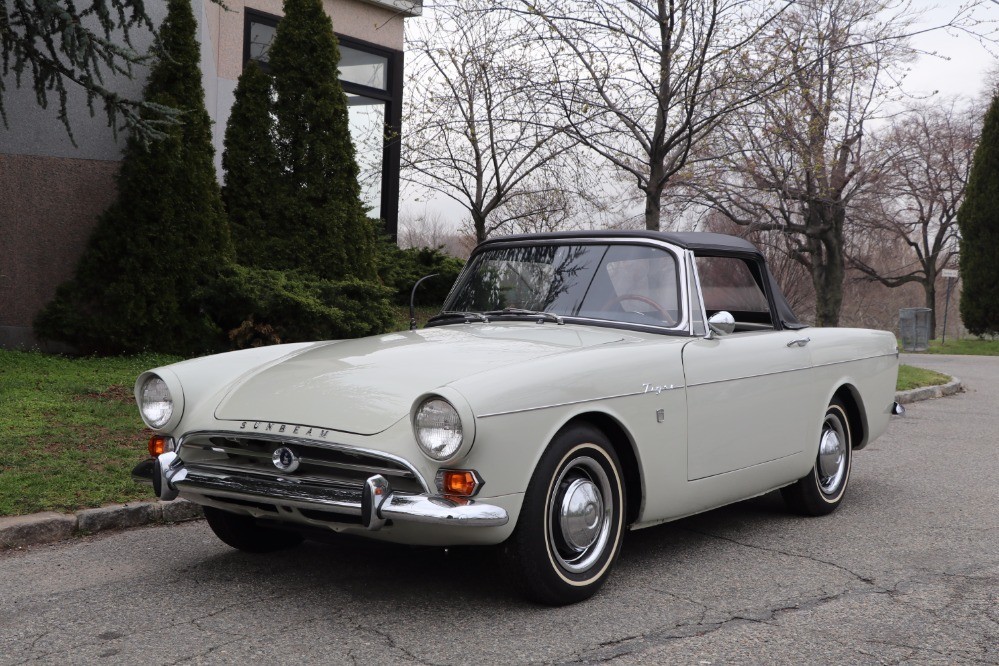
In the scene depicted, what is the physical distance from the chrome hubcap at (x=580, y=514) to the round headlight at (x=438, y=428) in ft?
1.76

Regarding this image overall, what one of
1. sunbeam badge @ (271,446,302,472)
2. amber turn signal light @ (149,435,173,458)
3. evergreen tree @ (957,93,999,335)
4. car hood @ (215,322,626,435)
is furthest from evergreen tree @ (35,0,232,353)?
evergreen tree @ (957,93,999,335)

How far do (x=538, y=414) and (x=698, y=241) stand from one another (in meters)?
1.97

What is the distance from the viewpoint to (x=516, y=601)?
13.1ft

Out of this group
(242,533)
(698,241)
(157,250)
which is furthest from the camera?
(157,250)

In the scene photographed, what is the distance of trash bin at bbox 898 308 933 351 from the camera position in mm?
26438

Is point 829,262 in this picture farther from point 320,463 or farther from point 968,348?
point 320,463

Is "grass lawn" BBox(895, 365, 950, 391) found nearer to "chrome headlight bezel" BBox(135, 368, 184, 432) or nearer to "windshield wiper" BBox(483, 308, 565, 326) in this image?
"windshield wiper" BBox(483, 308, 565, 326)

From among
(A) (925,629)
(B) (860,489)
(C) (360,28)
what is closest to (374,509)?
(A) (925,629)

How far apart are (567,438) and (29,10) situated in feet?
25.5

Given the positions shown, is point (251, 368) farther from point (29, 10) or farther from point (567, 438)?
point (29, 10)

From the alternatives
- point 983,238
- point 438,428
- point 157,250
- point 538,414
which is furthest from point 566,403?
point 983,238

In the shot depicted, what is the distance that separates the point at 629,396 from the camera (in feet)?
14.1

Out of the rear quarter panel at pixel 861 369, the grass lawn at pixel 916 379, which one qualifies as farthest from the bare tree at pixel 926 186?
the rear quarter panel at pixel 861 369

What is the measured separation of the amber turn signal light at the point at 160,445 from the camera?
170 inches
